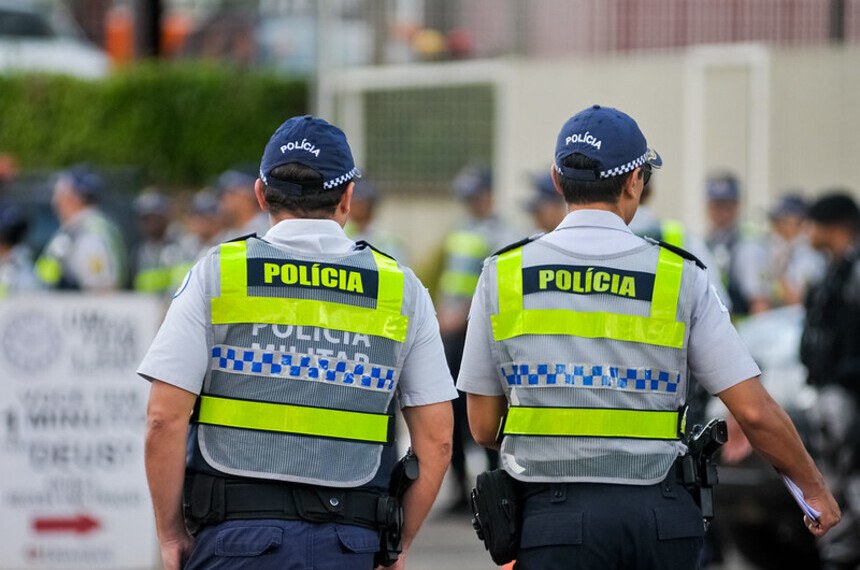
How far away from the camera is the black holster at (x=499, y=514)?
184 inches

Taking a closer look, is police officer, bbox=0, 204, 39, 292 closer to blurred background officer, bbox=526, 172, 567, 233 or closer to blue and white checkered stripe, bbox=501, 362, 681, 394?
blurred background officer, bbox=526, 172, 567, 233

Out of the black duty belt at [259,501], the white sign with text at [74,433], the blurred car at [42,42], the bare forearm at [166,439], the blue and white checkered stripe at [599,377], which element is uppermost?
the blurred car at [42,42]

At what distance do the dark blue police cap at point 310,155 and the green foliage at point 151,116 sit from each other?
44.4 feet

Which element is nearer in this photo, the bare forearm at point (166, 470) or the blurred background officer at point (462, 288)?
the bare forearm at point (166, 470)

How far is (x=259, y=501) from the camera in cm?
450

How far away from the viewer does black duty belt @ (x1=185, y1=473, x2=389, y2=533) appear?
4.49 metres

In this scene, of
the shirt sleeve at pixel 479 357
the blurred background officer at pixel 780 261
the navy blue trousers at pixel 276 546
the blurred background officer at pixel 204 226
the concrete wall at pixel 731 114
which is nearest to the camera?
the navy blue trousers at pixel 276 546

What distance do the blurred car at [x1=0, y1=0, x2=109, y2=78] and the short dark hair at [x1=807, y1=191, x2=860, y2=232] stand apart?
1231cm

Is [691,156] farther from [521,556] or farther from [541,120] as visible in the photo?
[521,556]

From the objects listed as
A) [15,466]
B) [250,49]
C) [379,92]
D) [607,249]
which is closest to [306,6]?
[250,49]

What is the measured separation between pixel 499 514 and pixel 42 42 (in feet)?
55.0

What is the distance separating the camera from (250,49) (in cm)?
2019

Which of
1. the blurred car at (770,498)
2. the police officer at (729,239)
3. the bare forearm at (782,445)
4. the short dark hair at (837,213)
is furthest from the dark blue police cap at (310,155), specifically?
the police officer at (729,239)

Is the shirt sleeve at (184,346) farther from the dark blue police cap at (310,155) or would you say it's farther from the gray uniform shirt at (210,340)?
the dark blue police cap at (310,155)
